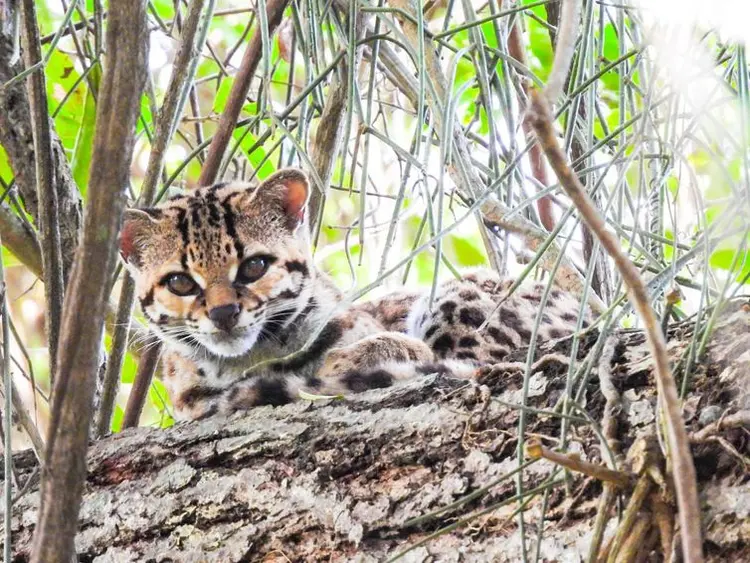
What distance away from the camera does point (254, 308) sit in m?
2.94

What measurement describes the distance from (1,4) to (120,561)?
5.47 ft

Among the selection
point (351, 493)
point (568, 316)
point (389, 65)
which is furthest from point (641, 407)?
point (568, 316)

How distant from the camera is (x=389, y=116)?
380 centimetres

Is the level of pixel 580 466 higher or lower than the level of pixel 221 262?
lower

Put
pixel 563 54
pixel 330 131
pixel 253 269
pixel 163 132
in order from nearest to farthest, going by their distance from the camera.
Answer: pixel 563 54, pixel 163 132, pixel 330 131, pixel 253 269

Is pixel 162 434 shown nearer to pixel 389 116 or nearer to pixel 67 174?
pixel 67 174

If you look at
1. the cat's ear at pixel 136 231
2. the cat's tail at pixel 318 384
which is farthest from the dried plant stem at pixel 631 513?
the cat's ear at pixel 136 231

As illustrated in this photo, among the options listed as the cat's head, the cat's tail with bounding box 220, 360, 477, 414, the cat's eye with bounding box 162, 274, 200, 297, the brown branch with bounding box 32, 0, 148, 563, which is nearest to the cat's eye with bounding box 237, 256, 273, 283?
the cat's head

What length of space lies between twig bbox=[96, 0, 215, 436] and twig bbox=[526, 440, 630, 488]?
4.01 feet

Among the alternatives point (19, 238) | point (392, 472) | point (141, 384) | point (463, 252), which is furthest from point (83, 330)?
point (463, 252)

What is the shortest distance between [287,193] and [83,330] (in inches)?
81.3

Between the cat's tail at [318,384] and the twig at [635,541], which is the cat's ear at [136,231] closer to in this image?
the cat's tail at [318,384]

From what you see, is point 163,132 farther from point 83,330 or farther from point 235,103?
point 83,330

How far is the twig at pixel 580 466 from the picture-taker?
1.10m
